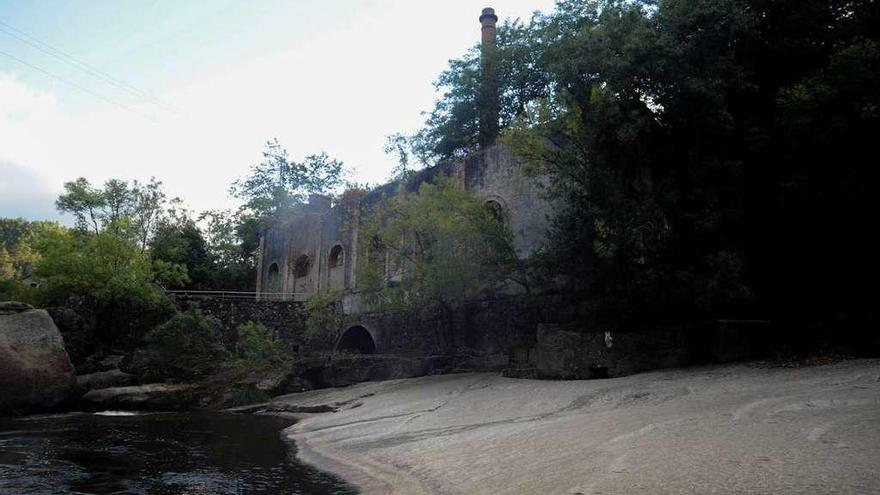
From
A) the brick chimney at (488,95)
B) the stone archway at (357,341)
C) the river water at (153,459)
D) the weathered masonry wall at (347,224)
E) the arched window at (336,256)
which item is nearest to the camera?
the river water at (153,459)

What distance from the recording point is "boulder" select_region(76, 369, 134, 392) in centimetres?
1917

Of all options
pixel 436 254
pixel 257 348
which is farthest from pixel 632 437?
pixel 257 348

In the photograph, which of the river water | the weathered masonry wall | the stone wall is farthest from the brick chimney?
the river water

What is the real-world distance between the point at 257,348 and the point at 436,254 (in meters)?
9.04

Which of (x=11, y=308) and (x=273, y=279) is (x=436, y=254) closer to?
(x=11, y=308)

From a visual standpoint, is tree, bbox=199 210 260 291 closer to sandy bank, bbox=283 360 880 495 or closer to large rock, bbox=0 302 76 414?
large rock, bbox=0 302 76 414

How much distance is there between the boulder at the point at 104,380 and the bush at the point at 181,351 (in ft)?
1.81

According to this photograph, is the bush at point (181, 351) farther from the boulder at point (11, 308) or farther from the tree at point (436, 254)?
the tree at point (436, 254)

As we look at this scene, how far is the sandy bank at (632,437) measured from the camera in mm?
4305

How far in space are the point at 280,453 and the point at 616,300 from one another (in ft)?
24.7

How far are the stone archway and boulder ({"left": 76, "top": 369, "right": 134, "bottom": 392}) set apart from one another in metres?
7.24

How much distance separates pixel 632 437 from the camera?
596 centimetres

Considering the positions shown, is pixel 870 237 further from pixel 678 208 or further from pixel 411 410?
pixel 411 410

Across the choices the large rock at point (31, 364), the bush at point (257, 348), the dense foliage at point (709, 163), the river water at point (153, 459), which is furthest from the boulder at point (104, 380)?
the dense foliage at point (709, 163)
